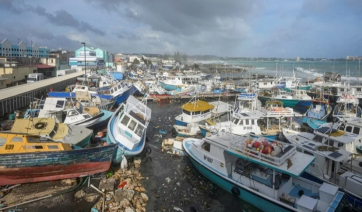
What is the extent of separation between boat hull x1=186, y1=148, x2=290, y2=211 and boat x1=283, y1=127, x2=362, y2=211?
324 centimetres

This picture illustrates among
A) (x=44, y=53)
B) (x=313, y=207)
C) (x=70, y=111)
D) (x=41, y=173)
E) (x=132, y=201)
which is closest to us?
(x=313, y=207)

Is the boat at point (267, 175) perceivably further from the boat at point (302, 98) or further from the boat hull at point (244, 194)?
the boat at point (302, 98)

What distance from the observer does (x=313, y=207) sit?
30.7 feet

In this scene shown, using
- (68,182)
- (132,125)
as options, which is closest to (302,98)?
(132,125)

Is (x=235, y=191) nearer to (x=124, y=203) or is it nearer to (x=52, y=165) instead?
(x=124, y=203)

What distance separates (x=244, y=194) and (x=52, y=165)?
9.59 m

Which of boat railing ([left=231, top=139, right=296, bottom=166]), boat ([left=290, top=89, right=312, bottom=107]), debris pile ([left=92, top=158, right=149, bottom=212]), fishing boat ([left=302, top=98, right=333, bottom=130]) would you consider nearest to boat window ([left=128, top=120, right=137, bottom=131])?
debris pile ([left=92, top=158, right=149, bottom=212])

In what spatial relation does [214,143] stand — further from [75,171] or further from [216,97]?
[216,97]

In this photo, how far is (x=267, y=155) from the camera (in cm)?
1062

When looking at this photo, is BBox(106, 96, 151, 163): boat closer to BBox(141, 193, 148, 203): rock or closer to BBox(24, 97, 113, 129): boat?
BBox(141, 193, 148, 203): rock

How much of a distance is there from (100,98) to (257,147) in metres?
23.6

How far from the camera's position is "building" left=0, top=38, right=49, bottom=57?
190 ft

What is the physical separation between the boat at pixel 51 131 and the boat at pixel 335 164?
13.1 metres

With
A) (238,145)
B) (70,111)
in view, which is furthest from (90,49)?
(238,145)
